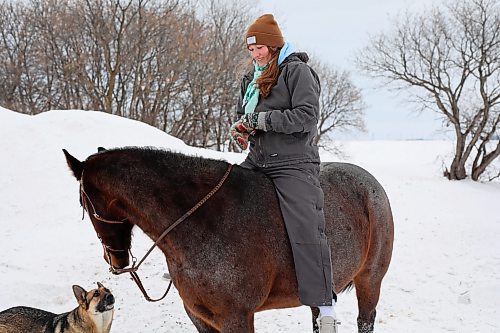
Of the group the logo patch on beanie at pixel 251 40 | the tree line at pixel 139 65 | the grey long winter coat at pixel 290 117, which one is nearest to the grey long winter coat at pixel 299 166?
the grey long winter coat at pixel 290 117

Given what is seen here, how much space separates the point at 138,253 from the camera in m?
8.03

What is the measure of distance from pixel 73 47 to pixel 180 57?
266 inches

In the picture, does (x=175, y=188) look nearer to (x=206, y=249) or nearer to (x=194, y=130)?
(x=206, y=249)

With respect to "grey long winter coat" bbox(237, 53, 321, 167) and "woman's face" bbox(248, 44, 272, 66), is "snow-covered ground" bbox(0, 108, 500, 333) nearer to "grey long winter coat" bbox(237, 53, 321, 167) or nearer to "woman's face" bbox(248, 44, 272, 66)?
"grey long winter coat" bbox(237, 53, 321, 167)

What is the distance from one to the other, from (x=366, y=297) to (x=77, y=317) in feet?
9.62

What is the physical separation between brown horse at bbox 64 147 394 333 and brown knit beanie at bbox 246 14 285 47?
2.73 ft

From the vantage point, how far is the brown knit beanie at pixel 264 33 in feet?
9.41

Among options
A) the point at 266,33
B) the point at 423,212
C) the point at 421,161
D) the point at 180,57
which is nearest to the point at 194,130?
the point at 180,57

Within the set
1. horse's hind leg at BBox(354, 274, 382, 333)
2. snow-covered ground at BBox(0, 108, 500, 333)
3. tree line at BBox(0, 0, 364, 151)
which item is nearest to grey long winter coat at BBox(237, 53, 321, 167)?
snow-covered ground at BBox(0, 108, 500, 333)

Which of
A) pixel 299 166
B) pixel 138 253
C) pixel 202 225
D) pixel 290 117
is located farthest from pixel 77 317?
pixel 138 253

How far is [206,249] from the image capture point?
8.60ft

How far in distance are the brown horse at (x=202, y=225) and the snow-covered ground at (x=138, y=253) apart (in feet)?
1.45

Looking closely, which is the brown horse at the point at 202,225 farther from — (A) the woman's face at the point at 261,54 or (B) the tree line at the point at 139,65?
(B) the tree line at the point at 139,65

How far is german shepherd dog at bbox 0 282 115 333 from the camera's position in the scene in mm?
4461
